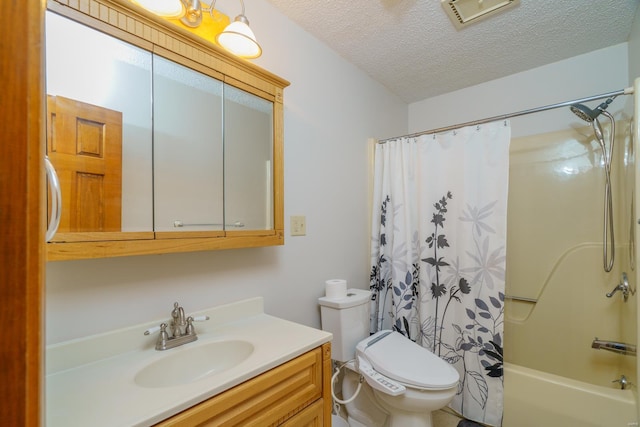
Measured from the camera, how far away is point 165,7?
3.38 ft

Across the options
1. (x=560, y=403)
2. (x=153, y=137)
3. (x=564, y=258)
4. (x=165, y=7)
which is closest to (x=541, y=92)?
(x=564, y=258)

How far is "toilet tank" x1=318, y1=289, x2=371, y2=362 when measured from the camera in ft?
5.11

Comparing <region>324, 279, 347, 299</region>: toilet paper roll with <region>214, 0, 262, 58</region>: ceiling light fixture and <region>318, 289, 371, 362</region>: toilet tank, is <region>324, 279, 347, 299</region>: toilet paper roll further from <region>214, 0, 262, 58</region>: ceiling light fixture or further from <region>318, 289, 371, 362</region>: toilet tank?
<region>214, 0, 262, 58</region>: ceiling light fixture

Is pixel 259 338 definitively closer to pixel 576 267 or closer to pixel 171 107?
pixel 171 107

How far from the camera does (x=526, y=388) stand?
5.46ft

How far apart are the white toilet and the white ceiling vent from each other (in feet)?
5.37

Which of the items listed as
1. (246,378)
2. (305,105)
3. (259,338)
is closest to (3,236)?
(246,378)

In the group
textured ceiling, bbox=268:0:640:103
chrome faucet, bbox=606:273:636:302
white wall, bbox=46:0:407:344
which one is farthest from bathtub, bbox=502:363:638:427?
textured ceiling, bbox=268:0:640:103

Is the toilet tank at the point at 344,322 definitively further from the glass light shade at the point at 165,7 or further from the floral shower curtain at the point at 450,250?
the glass light shade at the point at 165,7

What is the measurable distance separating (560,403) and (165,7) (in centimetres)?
265

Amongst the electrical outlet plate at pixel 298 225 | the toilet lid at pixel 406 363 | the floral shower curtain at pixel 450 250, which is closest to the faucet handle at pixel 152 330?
the electrical outlet plate at pixel 298 225

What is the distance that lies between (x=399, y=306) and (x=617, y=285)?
4.38ft

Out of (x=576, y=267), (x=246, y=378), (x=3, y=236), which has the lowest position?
(x=246, y=378)

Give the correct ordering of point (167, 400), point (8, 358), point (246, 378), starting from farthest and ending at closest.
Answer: point (246, 378)
point (167, 400)
point (8, 358)
